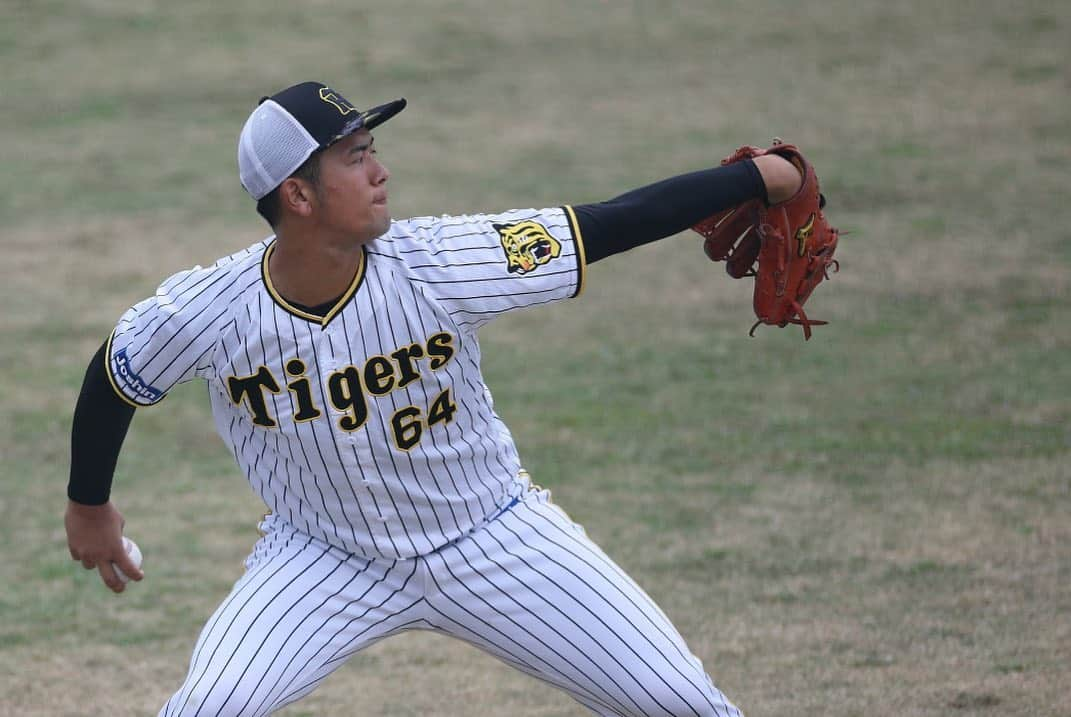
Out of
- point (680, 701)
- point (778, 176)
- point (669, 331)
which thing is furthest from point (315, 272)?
point (669, 331)

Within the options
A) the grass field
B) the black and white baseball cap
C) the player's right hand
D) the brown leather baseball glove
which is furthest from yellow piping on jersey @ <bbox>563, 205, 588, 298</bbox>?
the grass field

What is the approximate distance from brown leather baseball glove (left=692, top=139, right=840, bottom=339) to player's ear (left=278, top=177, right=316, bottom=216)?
0.91 m

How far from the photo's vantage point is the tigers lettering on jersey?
3164 millimetres

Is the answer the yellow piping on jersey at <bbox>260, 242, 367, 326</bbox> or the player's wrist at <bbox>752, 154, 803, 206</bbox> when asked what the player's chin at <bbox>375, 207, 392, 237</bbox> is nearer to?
the yellow piping on jersey at <bbox>260, 242, 367, 326</bbox>

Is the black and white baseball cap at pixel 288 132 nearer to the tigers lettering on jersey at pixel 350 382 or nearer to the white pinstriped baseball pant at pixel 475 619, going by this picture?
the tigers lettering on jersey at pixel 350 382

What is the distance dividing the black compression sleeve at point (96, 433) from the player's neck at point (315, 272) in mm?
460

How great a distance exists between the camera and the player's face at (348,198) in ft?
10.3

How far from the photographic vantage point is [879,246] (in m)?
9.50

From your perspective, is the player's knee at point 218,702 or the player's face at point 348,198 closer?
the player's knee at point 218,702

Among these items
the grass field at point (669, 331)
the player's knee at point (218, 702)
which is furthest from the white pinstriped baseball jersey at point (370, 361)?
the grass field at point (669, 331)

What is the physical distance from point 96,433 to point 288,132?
0.85 metres

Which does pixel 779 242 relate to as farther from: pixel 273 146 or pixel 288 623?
pixel 288 623

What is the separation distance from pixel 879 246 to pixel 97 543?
7.04 metres

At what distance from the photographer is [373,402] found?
318cm
